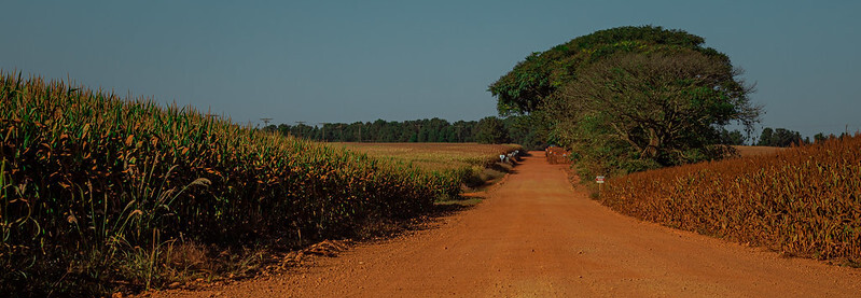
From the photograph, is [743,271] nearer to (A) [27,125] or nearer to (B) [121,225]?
(B) [121,225]

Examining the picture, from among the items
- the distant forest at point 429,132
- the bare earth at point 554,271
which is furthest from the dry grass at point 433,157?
the distant forest at point 429,132

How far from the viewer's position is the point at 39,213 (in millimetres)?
5355

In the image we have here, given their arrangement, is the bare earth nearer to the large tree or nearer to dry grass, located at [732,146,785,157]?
dry grass, located at [732,146,785,157]

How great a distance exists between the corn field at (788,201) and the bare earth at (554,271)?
1.08 feet

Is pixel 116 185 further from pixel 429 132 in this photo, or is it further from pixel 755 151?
pixel 429 132

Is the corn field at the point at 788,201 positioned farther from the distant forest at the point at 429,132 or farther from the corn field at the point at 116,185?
the distant forest at the point at 429,132

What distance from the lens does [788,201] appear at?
8305 millimetres

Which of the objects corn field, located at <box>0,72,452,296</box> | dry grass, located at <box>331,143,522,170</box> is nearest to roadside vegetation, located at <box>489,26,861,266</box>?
dry grass, located at <box>331,143,522,170</box>

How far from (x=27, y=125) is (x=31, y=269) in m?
1.33

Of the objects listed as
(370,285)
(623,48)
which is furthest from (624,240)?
(623,48)

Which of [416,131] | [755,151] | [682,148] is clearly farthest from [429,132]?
[682,148]

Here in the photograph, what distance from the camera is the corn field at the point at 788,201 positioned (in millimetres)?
7488

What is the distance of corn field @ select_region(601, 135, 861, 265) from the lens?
749 centimetres

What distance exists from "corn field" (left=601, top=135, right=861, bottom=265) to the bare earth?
1.08ft
